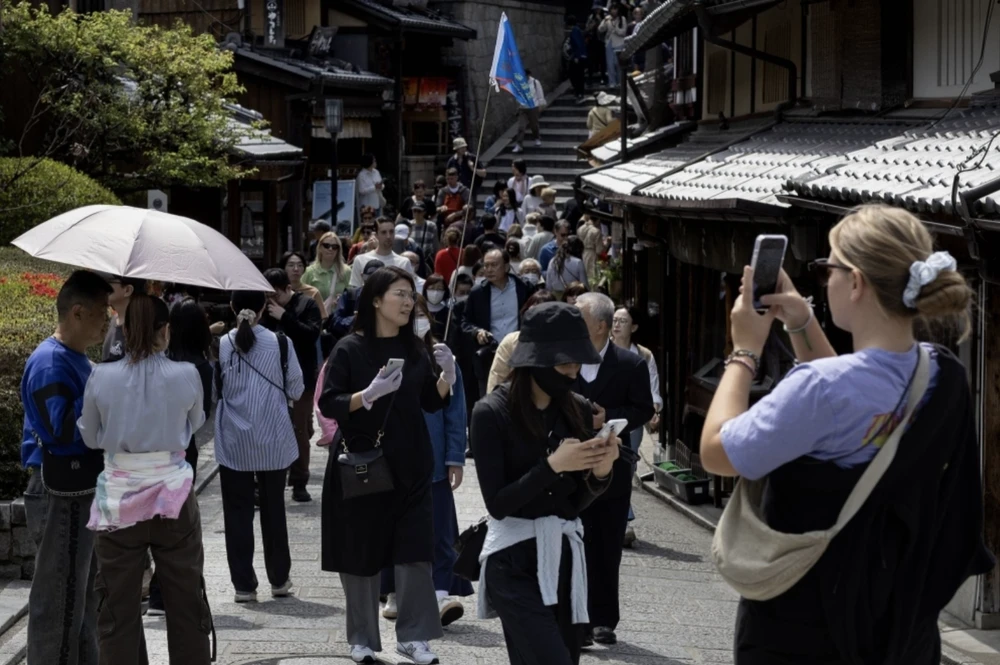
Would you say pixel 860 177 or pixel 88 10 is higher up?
pixel 88 10

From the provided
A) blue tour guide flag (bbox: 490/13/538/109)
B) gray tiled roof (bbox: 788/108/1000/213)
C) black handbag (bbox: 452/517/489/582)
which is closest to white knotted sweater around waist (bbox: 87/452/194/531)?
black handbag (bbox: 452/517/489/582)

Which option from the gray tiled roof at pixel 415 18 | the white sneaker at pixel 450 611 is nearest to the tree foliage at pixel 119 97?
the white sneaker at pixel 450 611

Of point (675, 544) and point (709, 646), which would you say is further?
point (675, 544)

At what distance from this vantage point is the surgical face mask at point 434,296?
15695 millimetres

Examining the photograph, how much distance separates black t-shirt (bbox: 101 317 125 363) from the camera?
673cm

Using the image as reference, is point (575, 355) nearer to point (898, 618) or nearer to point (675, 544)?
point (898, 618)

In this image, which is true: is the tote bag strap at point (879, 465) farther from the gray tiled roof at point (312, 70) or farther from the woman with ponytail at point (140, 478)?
the gray tiled roof at point (312, 70)

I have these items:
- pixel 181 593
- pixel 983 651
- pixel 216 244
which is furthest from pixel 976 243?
pixel 181 593

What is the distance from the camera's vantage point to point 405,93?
3659cm

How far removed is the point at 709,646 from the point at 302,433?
16.4 ft

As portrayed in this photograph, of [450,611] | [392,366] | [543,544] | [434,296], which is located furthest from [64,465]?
[434,296]

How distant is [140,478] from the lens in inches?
257

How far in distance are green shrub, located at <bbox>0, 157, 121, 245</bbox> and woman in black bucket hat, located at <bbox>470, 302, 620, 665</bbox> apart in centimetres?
1177

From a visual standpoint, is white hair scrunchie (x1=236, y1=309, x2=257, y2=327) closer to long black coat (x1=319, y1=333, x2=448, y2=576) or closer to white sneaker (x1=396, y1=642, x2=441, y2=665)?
long black coat (x1=319, y1=333, x2=448, y2=576)
